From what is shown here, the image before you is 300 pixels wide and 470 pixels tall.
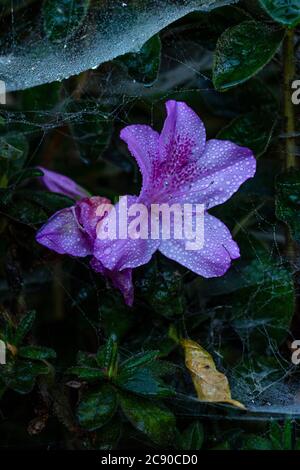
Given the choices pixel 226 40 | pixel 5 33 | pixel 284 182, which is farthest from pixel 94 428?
pixel 5 33

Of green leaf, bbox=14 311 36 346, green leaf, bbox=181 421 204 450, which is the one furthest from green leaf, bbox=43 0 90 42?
green leaf, bbox=181 421 204 450

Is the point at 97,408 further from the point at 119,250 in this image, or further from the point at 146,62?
the point at 146,62

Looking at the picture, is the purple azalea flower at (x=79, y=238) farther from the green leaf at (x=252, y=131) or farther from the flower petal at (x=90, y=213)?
the green leaf at (x=252, y=131)

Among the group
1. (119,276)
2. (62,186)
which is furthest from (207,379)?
(62,186)

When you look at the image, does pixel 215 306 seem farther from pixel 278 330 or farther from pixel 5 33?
pixel 5 33

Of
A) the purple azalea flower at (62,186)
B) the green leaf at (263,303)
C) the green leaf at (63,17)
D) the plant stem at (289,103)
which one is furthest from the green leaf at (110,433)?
the green leaf at (63,17)
